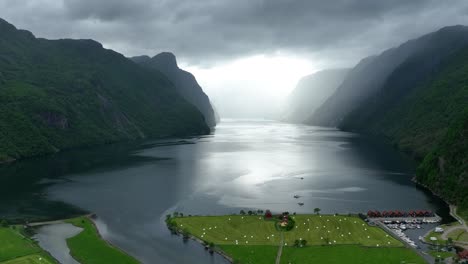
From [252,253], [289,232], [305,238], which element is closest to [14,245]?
[252,253]

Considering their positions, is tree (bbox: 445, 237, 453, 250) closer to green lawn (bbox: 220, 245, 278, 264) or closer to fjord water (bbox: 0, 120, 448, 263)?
fjord water (bbox: 0, 120, 448, 263)

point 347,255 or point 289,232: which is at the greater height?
point 289,232

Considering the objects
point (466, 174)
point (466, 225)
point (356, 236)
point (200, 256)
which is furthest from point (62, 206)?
point (466, 174)

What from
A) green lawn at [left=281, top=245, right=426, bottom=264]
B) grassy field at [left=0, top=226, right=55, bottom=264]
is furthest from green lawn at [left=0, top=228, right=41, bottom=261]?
green lawn at [left=281, top=245, right=426, bottom=264]

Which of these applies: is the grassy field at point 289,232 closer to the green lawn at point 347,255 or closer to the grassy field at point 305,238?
the grassy field at point 305,238

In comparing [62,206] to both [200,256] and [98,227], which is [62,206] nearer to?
[98,227]

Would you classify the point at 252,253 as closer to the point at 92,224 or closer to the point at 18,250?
the point at 92,224
